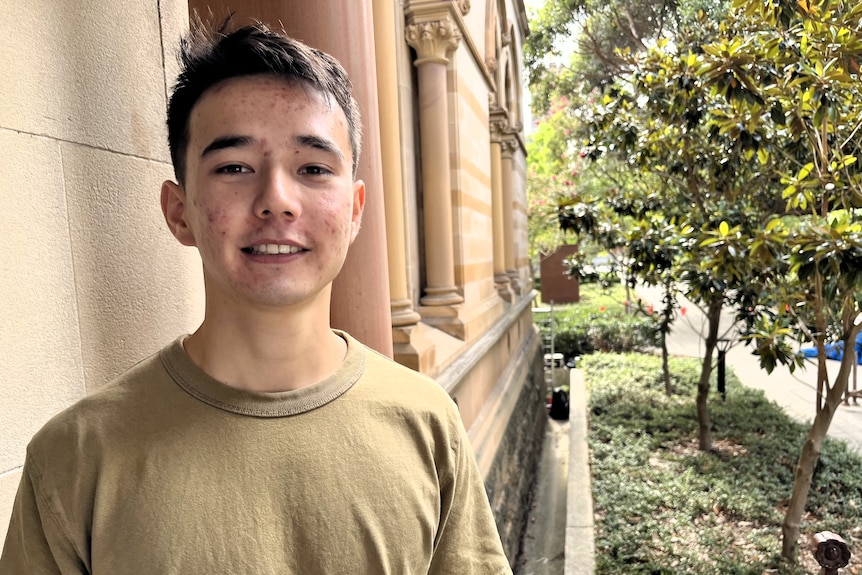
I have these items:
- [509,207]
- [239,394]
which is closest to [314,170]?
[239,394]

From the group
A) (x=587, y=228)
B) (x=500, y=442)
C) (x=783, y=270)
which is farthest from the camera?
(x=587, y=228)

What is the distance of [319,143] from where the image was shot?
90 cm

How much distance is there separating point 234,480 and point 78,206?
0.77 meters

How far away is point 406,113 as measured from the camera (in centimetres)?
447

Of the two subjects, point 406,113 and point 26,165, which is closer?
point 26,165

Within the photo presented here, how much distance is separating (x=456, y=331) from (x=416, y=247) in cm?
77

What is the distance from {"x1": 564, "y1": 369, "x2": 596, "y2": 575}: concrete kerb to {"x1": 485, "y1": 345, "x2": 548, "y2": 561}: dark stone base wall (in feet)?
1.96

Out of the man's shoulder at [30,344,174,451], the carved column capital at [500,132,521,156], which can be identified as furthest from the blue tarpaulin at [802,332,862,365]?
the carved column capital at [500,132,521,156]

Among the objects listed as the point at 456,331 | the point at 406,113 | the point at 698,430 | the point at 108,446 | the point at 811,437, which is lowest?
the point at 698,430

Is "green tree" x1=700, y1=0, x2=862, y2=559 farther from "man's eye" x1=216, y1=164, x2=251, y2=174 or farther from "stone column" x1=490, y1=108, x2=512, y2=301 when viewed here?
"stone column" x1=490, y1=108, x2=512, y2=301

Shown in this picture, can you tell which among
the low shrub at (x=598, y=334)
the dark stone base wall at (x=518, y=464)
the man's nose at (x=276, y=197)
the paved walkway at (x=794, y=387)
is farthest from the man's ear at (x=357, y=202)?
the low shrub at (x=598, y=334)

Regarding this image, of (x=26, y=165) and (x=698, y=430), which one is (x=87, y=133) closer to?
(x=26, y=165)

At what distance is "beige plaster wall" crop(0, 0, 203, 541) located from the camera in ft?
3.62

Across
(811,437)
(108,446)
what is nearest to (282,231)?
(108,446)
